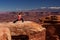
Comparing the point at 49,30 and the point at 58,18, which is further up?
the point at 58,18

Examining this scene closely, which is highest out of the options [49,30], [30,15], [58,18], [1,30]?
[1,30]

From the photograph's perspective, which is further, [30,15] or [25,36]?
[30,15]

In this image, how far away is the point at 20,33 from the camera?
338 inches

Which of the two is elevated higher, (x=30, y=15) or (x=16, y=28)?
(x=16, y=28)

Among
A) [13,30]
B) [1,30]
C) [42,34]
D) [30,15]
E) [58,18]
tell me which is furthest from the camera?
[30,15]

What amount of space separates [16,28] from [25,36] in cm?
47

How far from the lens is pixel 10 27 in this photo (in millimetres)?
8539

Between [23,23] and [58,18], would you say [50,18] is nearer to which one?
[58,18]

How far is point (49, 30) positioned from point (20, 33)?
11.5 m

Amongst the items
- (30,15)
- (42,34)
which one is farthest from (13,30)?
(30,15)

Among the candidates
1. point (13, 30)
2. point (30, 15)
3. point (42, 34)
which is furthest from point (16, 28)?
point (30, 15)

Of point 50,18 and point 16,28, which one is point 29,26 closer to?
point 16,28

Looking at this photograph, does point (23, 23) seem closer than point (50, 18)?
Yes

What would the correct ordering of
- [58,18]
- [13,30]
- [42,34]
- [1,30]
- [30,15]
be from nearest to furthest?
[1,30] → [13,30] → [42,34] → [58,18] → [30,15]
